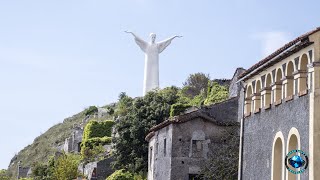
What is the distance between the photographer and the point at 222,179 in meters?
37.8

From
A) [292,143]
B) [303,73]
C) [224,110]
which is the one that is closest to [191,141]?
[224,110]

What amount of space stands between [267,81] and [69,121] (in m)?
84.0

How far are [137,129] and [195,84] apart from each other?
86.4 ft

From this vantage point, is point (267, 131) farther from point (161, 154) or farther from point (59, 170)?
point (59, 170)

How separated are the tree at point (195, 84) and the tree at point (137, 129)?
19374 millimetres

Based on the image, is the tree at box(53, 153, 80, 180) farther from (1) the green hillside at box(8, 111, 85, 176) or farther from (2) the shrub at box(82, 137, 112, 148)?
(1) the green hillside at box(8, 111, 85, 176)

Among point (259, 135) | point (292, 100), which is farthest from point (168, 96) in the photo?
point (292, 100)

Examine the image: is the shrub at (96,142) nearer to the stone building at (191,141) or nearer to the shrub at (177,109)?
the shrub at (177,109)

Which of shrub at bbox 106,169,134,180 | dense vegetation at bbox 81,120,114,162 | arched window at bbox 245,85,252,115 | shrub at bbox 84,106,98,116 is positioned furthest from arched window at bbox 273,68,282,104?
shrub at bbox 84,106,98,116

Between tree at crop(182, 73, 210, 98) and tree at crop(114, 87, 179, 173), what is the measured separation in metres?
19.4

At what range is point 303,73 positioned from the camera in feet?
75.2

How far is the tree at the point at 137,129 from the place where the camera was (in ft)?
179

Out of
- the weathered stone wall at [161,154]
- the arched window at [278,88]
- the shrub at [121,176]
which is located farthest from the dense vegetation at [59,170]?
the arched window at [278,88]

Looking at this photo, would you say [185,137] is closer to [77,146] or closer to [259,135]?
[259,135]
